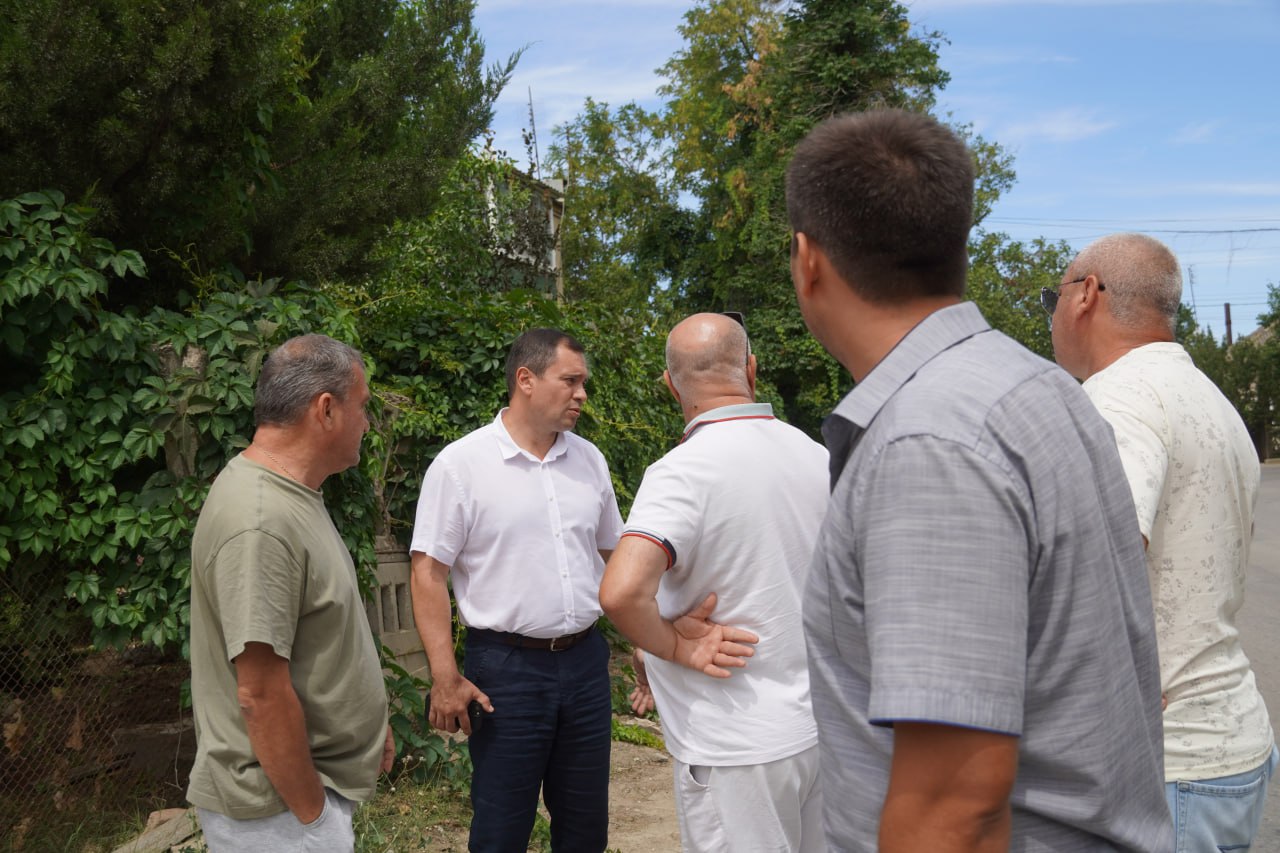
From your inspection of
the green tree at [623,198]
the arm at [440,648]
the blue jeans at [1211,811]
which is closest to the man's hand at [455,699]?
the arm at [440,648]

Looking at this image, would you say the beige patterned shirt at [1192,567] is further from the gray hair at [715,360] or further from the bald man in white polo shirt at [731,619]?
the gray hair at [715,360]

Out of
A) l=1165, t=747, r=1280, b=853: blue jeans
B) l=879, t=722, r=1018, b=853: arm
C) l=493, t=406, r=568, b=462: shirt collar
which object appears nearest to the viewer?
l=879, t=722, r=1018, b=853: arm

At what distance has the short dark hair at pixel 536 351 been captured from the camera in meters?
4.20

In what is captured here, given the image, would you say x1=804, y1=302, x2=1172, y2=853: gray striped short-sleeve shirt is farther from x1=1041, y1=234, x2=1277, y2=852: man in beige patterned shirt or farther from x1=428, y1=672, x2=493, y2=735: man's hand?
x1=428, y1=672, x2=493, y2=735: man's hand

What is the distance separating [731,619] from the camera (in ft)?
9.58

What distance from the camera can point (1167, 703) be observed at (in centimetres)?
239

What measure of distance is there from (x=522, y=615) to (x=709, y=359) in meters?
1.29

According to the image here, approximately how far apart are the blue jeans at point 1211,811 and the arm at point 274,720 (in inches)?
78.0

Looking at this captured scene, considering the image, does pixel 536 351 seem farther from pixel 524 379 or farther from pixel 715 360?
pixel 715 360

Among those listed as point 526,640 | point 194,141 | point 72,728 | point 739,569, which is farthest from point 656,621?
point 194,141

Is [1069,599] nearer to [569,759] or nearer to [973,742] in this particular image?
[973,742]

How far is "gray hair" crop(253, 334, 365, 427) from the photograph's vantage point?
288 centimetres

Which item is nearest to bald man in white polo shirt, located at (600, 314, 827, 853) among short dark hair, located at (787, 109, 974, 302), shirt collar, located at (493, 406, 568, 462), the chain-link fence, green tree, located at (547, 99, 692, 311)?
shirt collar, located at (493, 406, 568, 462)

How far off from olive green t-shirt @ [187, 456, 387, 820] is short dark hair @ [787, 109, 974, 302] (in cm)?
171
